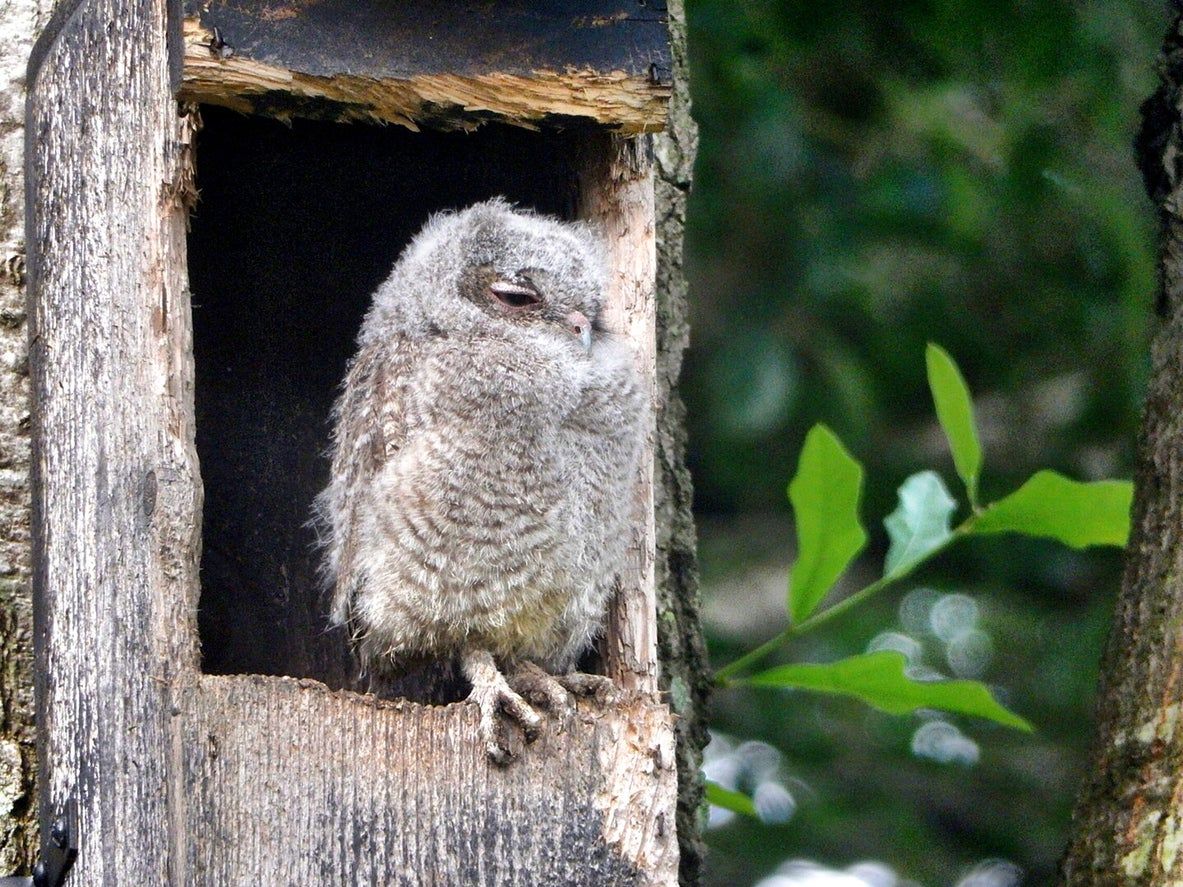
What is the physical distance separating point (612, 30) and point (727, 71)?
6.13 feet

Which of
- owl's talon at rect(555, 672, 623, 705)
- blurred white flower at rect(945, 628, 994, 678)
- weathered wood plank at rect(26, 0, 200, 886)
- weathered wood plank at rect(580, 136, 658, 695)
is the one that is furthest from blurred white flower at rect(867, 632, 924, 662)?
weathered wood plank at rect(26, 0, 200, 886)

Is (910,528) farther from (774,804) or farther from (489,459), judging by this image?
(774,804)

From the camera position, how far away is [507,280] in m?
2.69

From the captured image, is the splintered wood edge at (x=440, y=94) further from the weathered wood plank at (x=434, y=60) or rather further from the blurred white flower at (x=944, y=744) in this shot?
the blurred white flower at (x=944, y=744)

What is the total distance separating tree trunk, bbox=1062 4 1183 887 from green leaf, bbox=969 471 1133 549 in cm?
12

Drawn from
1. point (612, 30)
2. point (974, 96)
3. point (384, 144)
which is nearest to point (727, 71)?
point (974, 96)

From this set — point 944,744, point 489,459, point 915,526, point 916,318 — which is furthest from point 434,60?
point 944,744

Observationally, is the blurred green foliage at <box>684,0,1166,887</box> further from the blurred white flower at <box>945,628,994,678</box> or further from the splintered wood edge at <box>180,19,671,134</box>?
the splintered wood edge at <box>180,19,671,134</box>

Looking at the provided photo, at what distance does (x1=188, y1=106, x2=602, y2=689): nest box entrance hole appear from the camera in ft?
9.58

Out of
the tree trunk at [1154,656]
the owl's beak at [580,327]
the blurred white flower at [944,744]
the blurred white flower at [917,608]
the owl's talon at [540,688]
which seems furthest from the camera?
the blurred white flower at [917,608]

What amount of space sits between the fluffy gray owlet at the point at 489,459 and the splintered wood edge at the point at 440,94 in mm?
288

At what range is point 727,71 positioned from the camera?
4.20 m

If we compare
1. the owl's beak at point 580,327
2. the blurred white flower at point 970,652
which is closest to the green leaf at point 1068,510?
the owl's beak at point 580,327

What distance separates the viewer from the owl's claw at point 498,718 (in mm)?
2188
